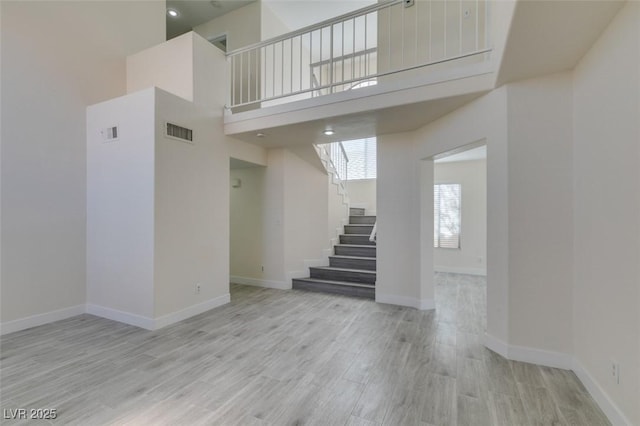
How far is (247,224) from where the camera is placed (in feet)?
17.4

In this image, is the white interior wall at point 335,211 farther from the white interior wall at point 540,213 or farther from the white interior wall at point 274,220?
the white interior wall at point 540,213

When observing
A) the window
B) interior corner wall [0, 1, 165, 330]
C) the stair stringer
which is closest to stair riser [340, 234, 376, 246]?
the stair stringer

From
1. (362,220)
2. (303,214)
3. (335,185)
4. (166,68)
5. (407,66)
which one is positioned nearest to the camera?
(407,66)

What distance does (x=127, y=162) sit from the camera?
3.37 meters

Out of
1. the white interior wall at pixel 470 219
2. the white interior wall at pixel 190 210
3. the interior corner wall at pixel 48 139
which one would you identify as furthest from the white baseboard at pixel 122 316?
the white interior wall at pixel 470 219

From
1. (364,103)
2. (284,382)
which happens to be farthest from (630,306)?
(364,103)

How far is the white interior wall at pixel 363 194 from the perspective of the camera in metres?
7.23

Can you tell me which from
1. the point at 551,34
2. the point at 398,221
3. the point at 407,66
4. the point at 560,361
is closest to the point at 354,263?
the point at 398,221

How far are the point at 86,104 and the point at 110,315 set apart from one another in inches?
110

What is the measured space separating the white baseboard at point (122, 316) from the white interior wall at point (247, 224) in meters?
2.15

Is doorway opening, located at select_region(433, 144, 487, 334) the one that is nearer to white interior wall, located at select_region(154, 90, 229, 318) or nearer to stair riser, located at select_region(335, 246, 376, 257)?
stair riser, located at select_region(335, 246, 376, 257)

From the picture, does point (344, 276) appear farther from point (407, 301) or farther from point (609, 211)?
point (609, 211)

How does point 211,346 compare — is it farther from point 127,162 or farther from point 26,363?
point 127,162

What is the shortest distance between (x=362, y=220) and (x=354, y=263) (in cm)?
149
